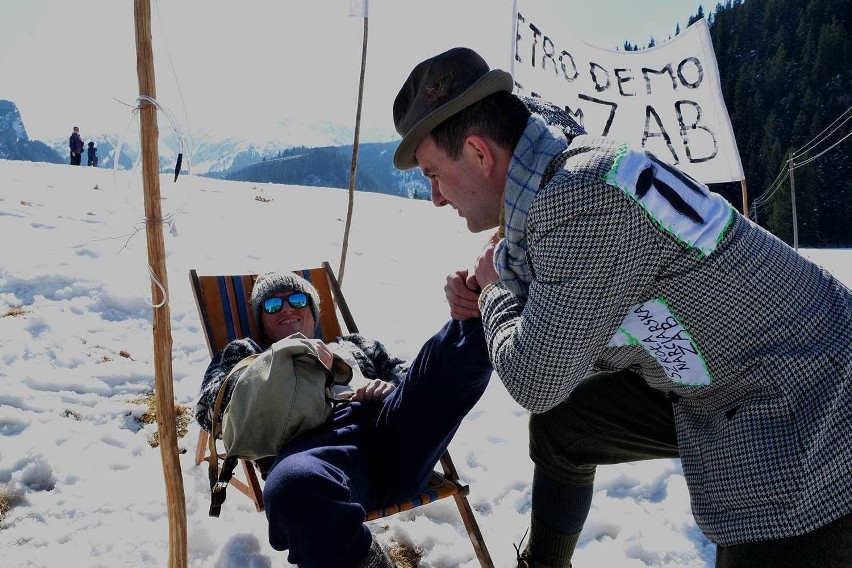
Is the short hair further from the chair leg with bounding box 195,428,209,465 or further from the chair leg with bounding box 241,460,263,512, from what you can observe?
the chair leg with bounding box 195,428,209,465

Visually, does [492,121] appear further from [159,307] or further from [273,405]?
[159,307]

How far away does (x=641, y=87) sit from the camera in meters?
4.49

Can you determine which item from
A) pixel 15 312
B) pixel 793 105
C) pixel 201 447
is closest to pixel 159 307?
pixel 201 447

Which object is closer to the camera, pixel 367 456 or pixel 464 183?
pixel 464 183

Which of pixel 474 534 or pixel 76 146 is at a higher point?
pixel 76 146

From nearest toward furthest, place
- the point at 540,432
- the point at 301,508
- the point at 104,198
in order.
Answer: the point at 301,508 → the point at 540,432 → the point at 104,198

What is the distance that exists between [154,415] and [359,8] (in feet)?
9.24

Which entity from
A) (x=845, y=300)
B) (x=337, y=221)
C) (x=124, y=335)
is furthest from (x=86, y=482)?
(x=337, y=221)

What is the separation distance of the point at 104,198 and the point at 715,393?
10.4m

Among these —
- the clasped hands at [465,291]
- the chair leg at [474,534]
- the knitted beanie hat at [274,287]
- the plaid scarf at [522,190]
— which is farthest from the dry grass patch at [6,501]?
the plaid scarf at [522,190]

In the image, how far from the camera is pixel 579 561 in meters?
2.54

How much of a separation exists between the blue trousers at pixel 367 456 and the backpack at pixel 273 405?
0.07 metres

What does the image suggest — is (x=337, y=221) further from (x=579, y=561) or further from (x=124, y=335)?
(x=579, y=561)

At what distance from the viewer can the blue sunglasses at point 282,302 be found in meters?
3.17
